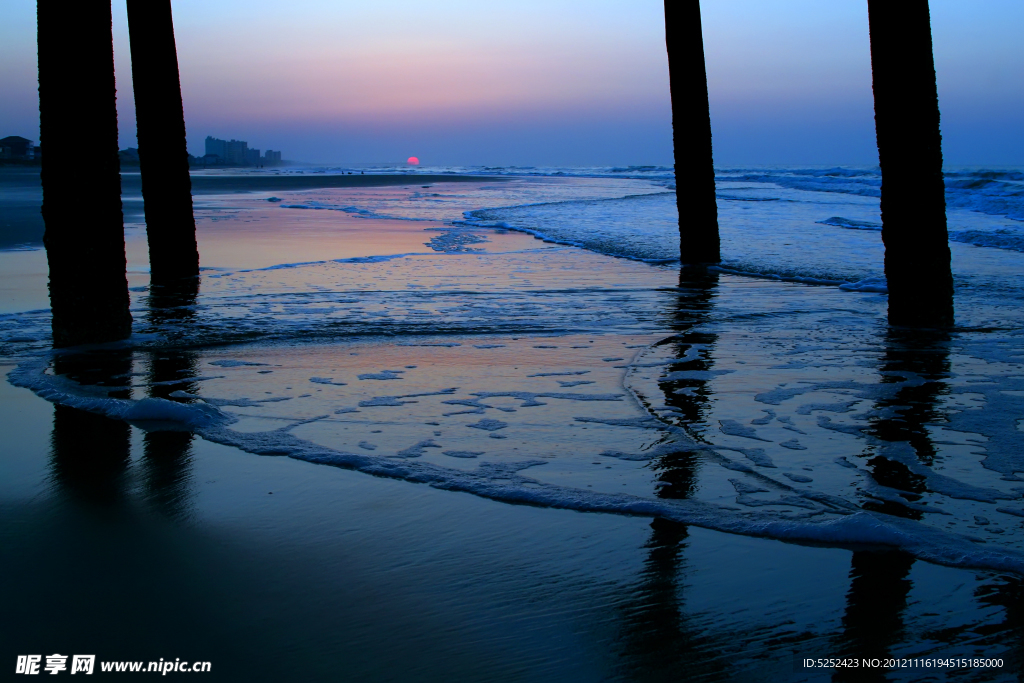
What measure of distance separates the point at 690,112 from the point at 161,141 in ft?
18.4

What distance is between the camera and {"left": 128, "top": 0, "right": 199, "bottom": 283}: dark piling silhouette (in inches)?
303

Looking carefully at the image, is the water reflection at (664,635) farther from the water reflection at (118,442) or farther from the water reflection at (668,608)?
the water reflection at (118,442)

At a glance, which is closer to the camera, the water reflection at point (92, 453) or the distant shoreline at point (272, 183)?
the water reflection at point (92, 453)

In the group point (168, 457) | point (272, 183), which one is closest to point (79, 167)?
point (168, 457)

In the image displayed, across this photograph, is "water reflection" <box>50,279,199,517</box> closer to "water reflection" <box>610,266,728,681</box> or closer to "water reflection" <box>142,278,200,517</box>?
"water reflection" <box>142,278,200,517</box>

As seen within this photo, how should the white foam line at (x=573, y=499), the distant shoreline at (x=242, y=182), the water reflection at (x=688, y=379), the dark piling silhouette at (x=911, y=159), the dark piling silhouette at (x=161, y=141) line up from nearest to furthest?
1. the white foam line at (x=573, y=499)
2. the water reflection at (x=688, y=379)
3. the dark piling silhouette at (x=911, y=159)
4. the dark piling silhouette at (x=161, y=141)
5. the distant shoreline at (x=242, y=182)

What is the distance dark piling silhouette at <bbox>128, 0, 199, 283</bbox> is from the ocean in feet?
5.88

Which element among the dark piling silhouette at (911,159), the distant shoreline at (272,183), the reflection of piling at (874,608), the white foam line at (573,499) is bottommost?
the reflection of piling at (874,608)

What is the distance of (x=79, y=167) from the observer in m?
5.00

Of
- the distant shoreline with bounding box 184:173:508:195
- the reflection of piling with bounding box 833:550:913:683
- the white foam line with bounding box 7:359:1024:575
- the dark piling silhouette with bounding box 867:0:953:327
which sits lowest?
the reflection of piling with bounding box 833:550:913:683

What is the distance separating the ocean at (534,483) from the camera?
1.98 m

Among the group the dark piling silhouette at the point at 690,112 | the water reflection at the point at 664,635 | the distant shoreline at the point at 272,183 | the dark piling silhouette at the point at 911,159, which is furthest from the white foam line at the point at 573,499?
the distant shoreline at the point at 272,183

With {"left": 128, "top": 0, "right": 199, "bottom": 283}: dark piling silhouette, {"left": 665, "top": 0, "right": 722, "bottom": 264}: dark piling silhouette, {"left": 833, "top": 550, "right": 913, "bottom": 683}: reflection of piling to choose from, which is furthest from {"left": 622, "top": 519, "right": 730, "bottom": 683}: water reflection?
{"left": 665, "top": 0, "right": 722, "bottom": 264}: dark piling silhouette

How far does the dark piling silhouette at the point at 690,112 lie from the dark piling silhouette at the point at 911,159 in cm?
341
